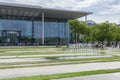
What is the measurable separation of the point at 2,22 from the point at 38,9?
613 inches

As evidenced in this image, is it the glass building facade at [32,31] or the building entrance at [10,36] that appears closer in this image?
the building entrance at [10,36]

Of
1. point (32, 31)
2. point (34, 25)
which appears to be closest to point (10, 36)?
point (32, 31)

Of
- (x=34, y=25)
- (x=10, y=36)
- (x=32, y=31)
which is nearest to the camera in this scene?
(x=10, y=36)

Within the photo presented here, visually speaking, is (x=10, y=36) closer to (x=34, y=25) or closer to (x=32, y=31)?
(x=32, y=31)

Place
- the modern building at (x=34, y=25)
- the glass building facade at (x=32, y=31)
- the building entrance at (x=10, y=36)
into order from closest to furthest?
the modern building at (x=34, y=25), the building entrance at (x=10, y=36), the glass building facade at (x=32, y=31)

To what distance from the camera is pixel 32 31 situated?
86.2 metres

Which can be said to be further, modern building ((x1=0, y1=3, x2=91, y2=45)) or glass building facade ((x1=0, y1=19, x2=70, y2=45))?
glass building facade ((x1=0, y1=19, x2=70, y2=45))

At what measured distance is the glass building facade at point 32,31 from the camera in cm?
8106

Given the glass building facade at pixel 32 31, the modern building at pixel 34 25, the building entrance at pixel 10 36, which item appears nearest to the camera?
the modern building at pixel 34 25

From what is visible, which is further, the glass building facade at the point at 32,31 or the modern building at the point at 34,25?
the glass building facade at the point at 32,31

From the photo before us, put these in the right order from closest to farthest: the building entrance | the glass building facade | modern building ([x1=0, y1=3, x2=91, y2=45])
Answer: modern building ([x1=0, y1=3, x2=91, y2=45]) < the building entrance < the glass building facade

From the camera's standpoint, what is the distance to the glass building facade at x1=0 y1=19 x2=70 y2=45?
8106cm

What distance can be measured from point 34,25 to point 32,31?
249 cm

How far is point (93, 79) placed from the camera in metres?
10.3
